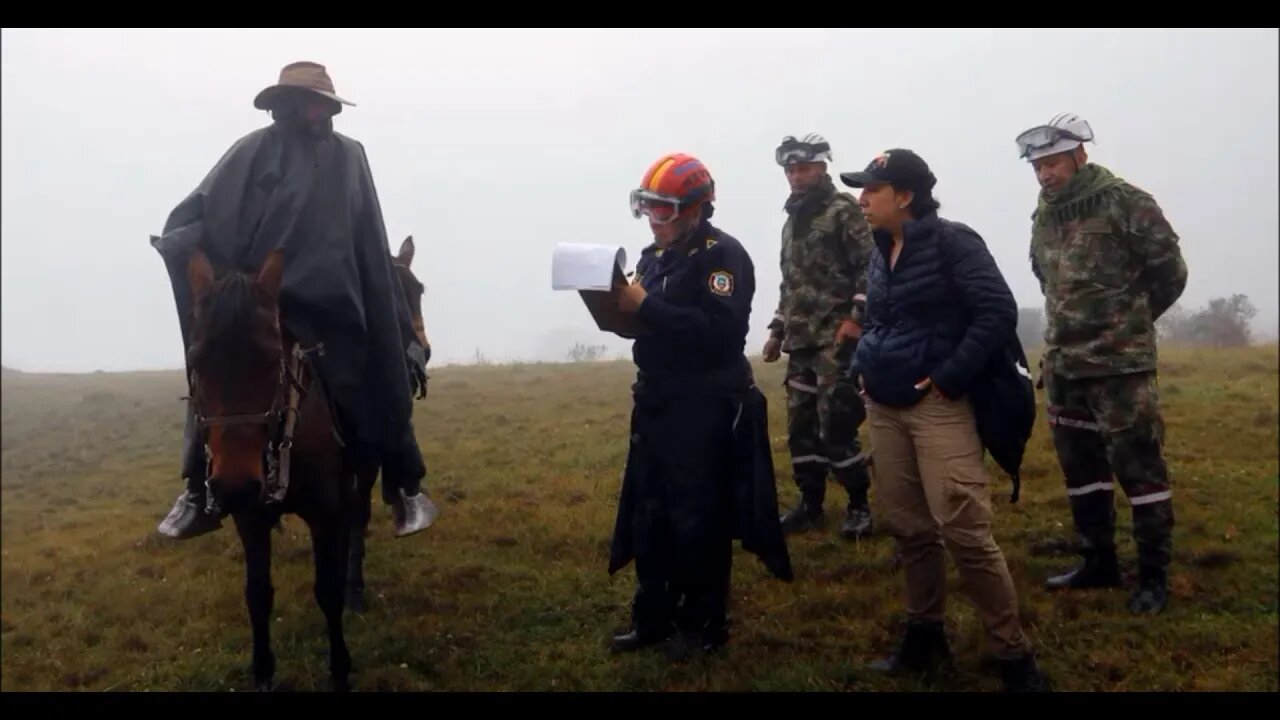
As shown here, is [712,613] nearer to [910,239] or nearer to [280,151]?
[910,239]

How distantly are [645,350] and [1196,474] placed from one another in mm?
5866

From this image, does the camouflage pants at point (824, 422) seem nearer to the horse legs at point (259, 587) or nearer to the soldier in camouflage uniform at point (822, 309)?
the soldier in camouflage uniform at point (822, 309)

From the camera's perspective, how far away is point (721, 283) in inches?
168

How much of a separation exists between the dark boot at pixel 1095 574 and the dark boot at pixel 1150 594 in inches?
9.9

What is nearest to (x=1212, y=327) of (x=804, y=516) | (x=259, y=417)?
(x=804, y=516)

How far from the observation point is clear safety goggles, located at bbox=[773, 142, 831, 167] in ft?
20.5

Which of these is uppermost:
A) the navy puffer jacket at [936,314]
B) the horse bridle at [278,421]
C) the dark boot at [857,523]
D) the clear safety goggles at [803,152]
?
the clear safety goggles at [803,152]

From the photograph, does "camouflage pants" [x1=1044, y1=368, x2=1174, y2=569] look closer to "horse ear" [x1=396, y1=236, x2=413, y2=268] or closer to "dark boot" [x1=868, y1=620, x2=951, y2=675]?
"dark boot" [x1=868, y1=620, x2=951, y2=675]

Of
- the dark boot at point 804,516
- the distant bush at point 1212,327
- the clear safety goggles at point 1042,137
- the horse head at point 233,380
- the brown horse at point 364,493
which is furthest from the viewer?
the distant bush at point 1212,327

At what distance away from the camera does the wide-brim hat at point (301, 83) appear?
441 centimetres

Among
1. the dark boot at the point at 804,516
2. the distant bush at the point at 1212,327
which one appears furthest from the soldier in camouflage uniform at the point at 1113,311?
the distant bush at the point at 1212,327

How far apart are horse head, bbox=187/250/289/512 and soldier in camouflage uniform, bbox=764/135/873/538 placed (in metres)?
3.52

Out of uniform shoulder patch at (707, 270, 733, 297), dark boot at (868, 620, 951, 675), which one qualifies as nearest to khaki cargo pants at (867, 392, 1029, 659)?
dark boot at (868, 620, 951, 675)

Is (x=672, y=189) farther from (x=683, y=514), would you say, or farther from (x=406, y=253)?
(x=406, y=253)
